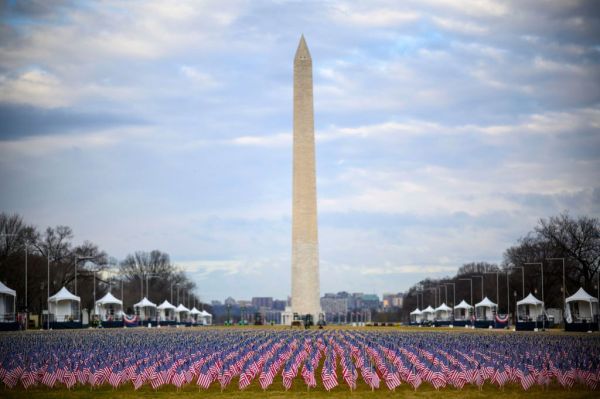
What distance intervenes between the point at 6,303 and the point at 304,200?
2640 cm

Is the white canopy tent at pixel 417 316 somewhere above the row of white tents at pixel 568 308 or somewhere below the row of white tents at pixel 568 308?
below

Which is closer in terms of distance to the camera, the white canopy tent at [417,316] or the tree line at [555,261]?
the tree line at [555,261]

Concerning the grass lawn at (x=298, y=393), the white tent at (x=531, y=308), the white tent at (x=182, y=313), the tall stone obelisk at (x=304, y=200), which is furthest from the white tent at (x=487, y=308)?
the grass lawn at (x=298, y=393)

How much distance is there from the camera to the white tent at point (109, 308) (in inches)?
3152

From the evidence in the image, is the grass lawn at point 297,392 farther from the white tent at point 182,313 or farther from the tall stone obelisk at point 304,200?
the white tent at point 182,313

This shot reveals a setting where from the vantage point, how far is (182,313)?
356 feet

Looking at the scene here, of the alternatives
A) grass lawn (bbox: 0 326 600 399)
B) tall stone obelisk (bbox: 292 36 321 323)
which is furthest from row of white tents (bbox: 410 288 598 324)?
grass lawn (bbox: 0 326 600 399)

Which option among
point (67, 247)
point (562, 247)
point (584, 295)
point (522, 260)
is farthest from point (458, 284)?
point (584, 295)

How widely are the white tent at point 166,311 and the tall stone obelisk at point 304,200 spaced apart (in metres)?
20.5

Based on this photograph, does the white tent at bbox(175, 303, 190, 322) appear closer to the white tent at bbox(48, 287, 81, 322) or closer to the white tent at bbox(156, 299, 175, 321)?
the white tent at bbox(156, 299, 175, 321)

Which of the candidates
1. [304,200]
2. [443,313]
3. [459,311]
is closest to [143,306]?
[304,200]

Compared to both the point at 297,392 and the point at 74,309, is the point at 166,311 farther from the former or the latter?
the point at 297,392

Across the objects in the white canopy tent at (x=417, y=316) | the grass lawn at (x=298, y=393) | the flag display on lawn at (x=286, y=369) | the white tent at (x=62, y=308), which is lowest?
the white canopy tent at (x=417, y=316)

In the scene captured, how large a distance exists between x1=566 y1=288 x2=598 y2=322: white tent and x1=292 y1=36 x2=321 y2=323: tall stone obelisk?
23277 millimetres
